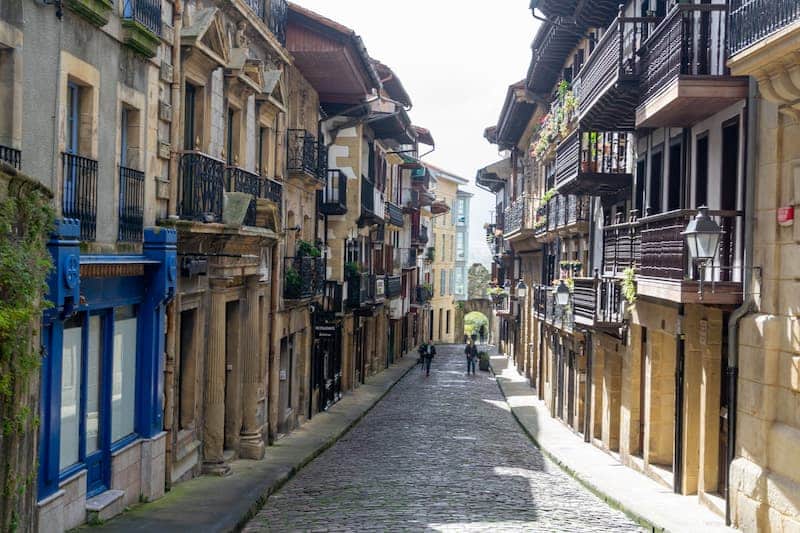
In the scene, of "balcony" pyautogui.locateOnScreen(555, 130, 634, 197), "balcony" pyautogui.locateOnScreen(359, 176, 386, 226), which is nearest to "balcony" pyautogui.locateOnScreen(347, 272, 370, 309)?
"balcony" pyautogui.locateOnScreen(359, 176, 386, 226)

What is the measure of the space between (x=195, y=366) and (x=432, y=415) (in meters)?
13.9

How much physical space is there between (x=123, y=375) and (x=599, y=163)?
1312cm

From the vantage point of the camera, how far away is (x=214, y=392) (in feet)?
56.8

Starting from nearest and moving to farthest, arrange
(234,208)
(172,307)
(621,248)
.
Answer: (172,307), (234,208), (621,248)

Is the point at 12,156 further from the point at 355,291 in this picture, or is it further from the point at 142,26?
the point at 355,291

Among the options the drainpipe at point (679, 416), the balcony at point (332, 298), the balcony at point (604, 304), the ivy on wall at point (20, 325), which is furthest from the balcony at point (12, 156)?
the balcony at point (332, 298)

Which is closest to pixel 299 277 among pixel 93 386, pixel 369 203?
pixel 93 386

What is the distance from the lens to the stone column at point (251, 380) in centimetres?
1950

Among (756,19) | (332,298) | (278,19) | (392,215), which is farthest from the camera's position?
(392,215)

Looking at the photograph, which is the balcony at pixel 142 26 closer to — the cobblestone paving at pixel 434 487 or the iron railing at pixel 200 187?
the iron railing at pixel 200 187

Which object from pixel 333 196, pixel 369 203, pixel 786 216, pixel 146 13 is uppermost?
pixel 146 13

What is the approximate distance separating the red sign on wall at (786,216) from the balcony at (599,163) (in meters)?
9.15

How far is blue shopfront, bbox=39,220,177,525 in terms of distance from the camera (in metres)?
10.7

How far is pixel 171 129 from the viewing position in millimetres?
14914
